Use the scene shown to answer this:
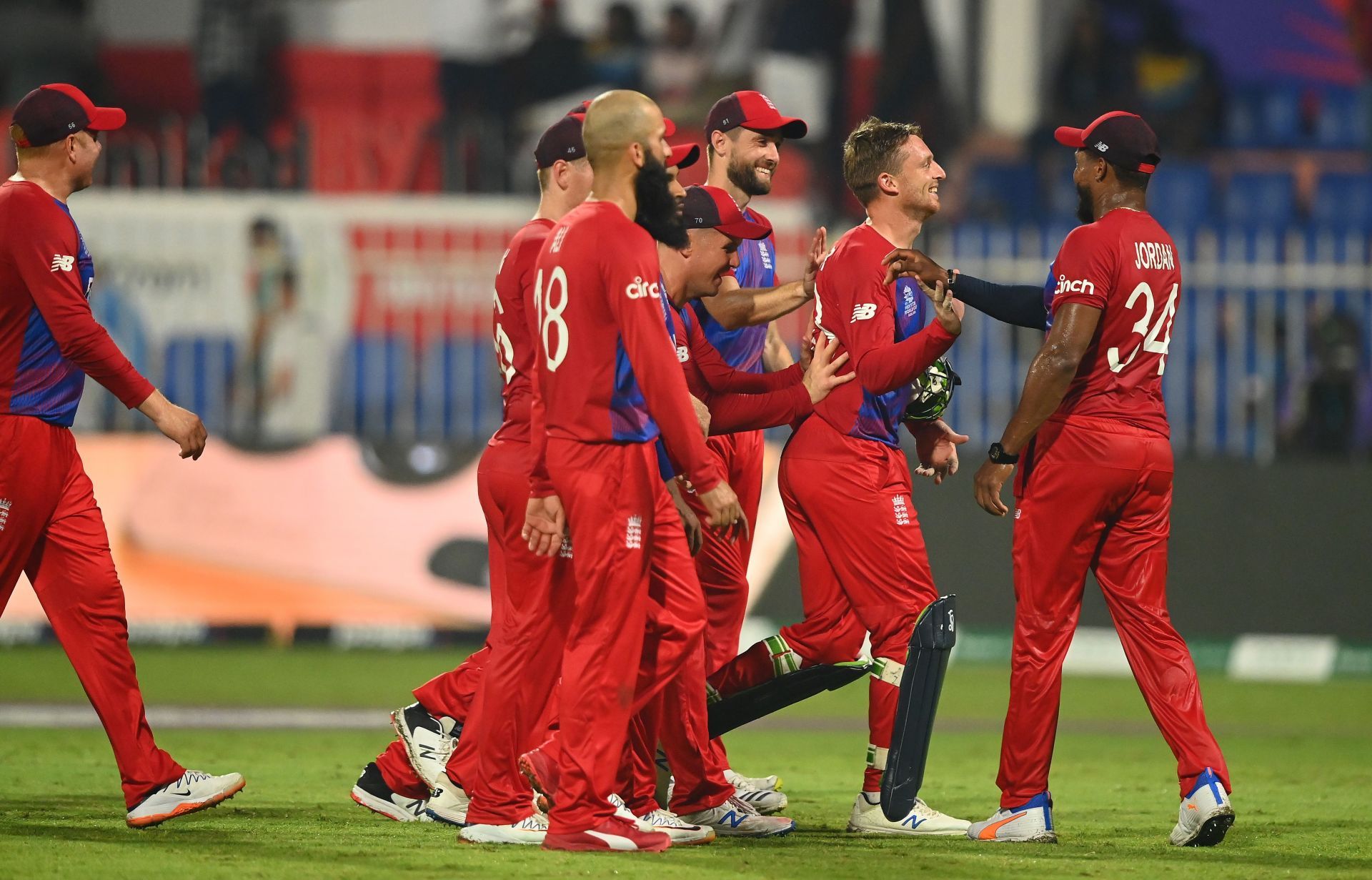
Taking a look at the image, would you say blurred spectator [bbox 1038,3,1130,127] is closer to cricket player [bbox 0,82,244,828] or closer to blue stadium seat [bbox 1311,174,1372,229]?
blue stadium seat [bbox 1311,174,1372,229]

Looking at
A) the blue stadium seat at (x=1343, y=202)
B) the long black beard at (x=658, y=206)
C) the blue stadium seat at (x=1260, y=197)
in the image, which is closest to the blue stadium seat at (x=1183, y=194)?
the blue stadium seat at (x=1260, y=197)

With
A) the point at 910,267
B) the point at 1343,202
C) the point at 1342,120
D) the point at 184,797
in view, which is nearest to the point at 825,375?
the point at 910,267

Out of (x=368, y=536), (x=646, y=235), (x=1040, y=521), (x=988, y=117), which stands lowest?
(x=368, y=536)

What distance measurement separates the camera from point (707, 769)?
639cm

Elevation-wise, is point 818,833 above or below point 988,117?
below

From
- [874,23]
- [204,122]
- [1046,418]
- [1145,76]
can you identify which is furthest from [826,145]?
[1046,418]

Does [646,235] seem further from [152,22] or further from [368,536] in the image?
[152,22]

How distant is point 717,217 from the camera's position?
6406mm

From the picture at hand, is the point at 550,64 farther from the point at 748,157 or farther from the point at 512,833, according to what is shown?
the point at 512,833

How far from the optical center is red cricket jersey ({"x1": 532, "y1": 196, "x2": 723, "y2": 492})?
5.63 meters

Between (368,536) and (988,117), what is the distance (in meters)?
9.81

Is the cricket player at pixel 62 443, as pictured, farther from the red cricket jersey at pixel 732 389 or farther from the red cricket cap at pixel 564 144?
the red cricket jersey at pixel 732 389

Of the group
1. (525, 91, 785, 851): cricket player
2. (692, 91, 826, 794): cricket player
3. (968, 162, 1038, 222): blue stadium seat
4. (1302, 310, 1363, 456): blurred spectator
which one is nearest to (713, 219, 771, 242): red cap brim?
(692, 91, 826, 794): cricket player

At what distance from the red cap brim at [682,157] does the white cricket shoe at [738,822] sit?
2257mm
